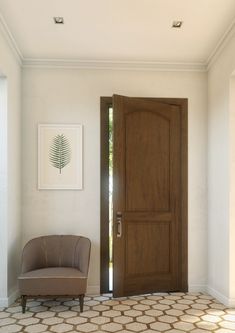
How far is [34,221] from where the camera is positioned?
4.63 meters

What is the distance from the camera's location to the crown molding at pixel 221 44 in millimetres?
3842

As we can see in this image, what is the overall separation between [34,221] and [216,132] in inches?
95.4

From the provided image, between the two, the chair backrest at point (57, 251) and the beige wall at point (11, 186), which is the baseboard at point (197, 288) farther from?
the beige wall at point (11, 186)

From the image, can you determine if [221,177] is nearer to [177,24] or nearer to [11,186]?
[177,24]

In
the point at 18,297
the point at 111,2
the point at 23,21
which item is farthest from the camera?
the point at 18,297

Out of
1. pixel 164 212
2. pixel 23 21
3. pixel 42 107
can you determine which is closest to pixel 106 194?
pixel 164 212

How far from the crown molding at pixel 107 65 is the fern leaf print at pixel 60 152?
882 millimetres

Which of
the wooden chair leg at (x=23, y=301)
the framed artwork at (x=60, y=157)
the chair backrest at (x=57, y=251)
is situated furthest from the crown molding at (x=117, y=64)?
the wooden chair leg at (x=23, y=301)

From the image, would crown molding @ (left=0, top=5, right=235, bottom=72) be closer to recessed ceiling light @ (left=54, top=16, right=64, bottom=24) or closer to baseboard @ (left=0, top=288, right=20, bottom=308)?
recessed ceiling light @ (left=54, top=16, right=64, bottom=24)

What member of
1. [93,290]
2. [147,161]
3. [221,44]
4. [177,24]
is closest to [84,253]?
[93,290]

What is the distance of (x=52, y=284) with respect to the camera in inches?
151

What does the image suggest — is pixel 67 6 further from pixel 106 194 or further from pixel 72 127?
pixel 106 194

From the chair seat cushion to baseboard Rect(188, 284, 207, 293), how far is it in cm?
152

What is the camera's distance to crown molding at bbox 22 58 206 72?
466 cm
